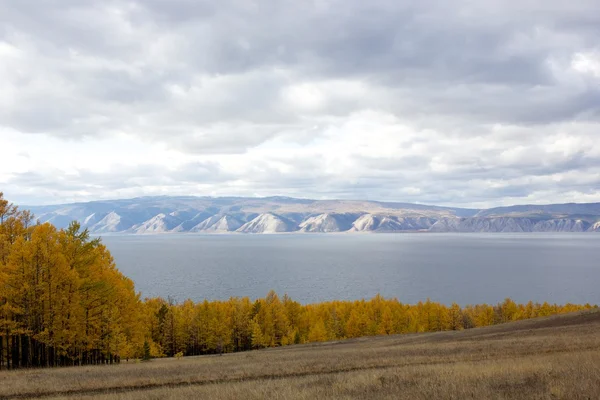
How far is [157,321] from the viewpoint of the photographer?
224ft

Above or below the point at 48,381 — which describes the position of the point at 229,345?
below

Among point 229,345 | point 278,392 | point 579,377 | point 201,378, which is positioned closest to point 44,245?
point 201,378

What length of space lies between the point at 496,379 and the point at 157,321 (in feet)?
206

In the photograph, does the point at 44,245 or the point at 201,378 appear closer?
the point at 201,378

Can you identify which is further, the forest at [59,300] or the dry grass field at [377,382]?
the forest at [59,300]

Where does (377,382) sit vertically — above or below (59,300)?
above

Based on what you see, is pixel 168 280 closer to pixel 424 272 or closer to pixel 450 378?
pixel 424 272

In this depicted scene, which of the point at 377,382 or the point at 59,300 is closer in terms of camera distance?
the point at 377,382

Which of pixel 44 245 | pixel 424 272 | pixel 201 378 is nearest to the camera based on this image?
pixel 201 378

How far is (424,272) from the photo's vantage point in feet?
651

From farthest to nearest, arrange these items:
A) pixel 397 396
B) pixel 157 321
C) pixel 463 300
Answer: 1. pixel 463 300
2. pixel 157 321
3. pixel 397 396

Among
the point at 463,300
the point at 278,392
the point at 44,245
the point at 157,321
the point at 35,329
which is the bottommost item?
the point at 463,300

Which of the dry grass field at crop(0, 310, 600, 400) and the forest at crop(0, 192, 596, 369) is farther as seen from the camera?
the forest at crop(0, 192, 596, 369)

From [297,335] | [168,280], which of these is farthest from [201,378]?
[168,280]
